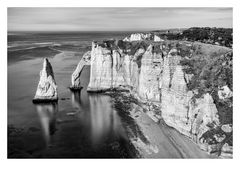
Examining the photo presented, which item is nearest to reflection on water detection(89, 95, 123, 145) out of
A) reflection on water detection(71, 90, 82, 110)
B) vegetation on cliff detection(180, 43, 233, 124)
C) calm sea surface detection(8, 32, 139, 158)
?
calm sea surface detection(8, 32, 139, 158)

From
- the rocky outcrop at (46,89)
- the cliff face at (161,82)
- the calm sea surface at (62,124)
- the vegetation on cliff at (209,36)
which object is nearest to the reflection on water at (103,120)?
the calm sea surface at (62,124)

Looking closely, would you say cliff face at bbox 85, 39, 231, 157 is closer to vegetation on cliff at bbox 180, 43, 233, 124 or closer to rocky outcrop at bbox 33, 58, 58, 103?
vegetation on cliff at bbox 180, 43, 233, 124

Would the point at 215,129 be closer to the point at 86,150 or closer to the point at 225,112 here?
the point at 225,112

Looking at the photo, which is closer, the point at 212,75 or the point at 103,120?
the point at 212,75

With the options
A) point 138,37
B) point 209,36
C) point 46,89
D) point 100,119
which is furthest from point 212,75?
point 138,37

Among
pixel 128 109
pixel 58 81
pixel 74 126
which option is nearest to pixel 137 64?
pixel 128 109

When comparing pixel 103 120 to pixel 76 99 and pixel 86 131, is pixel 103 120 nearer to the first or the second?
pixel 86 131
